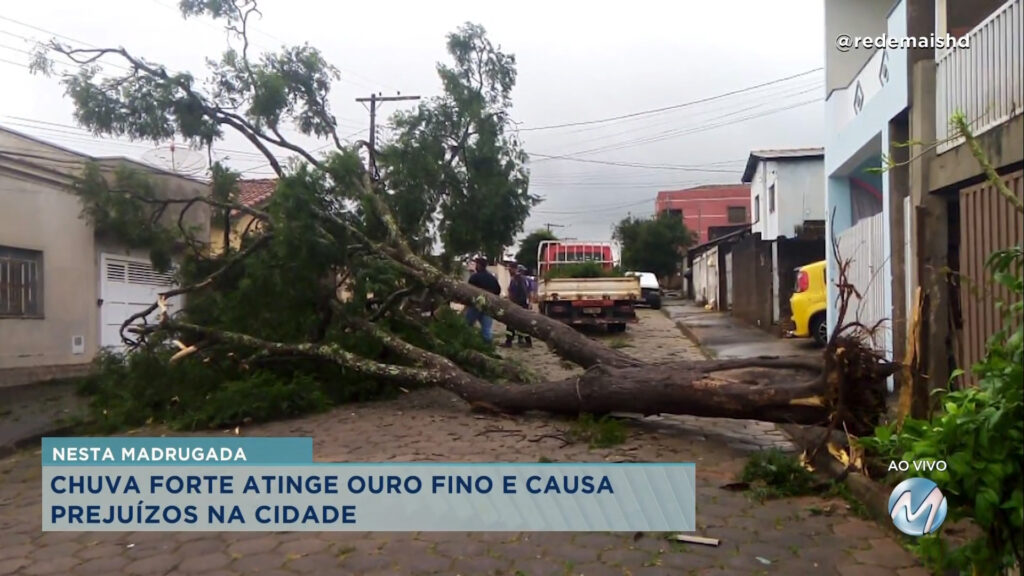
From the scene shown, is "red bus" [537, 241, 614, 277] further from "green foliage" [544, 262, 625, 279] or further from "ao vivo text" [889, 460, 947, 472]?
"ao vivo text" [889, 460, 947, 472]

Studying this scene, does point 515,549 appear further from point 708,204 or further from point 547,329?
point 708,204

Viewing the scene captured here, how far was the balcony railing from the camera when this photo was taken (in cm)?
543

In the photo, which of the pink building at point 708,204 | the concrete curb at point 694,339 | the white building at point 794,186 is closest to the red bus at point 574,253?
the concrete curb at point 694,339

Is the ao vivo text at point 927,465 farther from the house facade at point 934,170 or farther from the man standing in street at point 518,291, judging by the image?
the man standing in street at point 518,291

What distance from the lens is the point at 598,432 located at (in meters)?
6.50

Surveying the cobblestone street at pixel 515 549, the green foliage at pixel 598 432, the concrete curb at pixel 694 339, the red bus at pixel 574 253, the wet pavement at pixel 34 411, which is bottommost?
the cobblestone street at pixel 515 549

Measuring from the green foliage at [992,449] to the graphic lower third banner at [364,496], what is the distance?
2.01m

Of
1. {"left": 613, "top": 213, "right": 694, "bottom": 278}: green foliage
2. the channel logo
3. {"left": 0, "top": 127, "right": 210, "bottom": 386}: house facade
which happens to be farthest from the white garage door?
{"left": 613, "top": 213, "right": 694, "bottom": 278}: green foliage

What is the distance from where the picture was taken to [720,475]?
5594 millimetres

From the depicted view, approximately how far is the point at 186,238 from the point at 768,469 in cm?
715

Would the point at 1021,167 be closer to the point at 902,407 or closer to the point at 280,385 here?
the point at 902,407

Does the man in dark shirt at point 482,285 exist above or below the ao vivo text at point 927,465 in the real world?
above

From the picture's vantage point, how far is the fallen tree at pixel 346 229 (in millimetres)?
7984

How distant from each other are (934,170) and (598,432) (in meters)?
3.60
